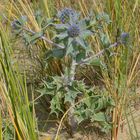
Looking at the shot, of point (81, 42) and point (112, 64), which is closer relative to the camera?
point (81, 42)

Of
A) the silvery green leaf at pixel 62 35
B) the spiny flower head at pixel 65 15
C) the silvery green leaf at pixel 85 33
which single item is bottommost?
the silvery green leaf at pixel 85 33

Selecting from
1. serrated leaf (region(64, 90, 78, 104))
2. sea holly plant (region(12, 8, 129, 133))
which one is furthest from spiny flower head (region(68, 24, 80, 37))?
serrated leaf (region(64, 90, 78, 104))

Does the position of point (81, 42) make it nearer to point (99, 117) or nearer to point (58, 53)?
point (58, 53)

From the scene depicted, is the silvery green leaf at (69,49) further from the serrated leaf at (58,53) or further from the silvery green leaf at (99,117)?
the silvery green leaf at (99,117)

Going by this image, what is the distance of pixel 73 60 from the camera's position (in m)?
1.46

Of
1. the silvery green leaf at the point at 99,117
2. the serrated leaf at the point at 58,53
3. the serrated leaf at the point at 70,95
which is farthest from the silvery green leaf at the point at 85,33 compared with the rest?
the silvery green leaf at the point at 99,117

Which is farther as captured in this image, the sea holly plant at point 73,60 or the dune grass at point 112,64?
the sea holly plant at point 73,60

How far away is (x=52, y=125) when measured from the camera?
5.66 feet

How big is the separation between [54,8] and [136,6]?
0.43m

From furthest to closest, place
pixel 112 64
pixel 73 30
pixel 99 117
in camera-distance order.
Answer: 1. pixel 112 64
2. pixel 99 117
3. pixel 73 30

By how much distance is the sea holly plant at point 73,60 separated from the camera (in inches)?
55.0

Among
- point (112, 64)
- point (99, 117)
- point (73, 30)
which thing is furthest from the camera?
point (112, 64)

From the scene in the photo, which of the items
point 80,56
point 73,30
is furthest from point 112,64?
point 73,30

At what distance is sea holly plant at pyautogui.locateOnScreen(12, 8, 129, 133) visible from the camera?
55.0 inches
